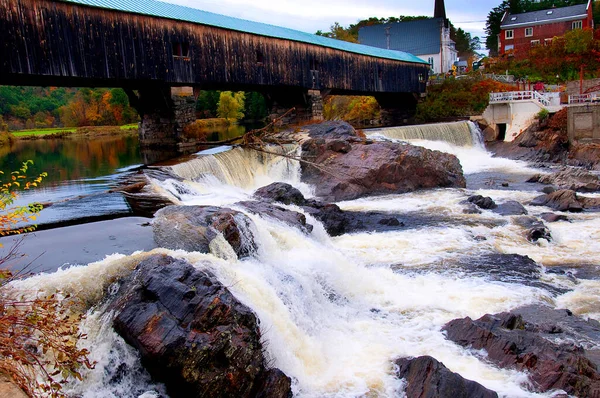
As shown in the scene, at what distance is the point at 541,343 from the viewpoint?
697 centimetres

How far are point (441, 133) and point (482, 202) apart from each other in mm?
13303

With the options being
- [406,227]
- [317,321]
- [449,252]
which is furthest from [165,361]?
[406,227]

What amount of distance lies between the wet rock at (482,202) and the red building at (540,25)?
1435 inches

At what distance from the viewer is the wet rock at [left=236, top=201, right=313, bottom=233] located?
443 inches

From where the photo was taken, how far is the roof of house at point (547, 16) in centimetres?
4881

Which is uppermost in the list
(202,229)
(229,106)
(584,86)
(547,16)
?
(547,16)

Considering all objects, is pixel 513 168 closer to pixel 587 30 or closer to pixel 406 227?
pixel 406 227

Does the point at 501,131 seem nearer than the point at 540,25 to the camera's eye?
Yes

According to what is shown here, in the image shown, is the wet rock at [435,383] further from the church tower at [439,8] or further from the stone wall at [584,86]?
the church tower at [439,8]

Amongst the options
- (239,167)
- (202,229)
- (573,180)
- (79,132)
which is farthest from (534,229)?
(79,132)

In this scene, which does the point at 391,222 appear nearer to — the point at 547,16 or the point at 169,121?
the point at 169,121

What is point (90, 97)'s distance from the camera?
194 feet

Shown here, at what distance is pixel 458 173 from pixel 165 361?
16432 millimetres

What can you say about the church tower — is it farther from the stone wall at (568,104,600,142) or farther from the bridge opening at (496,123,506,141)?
the stone wall at (568,104,600,142)
